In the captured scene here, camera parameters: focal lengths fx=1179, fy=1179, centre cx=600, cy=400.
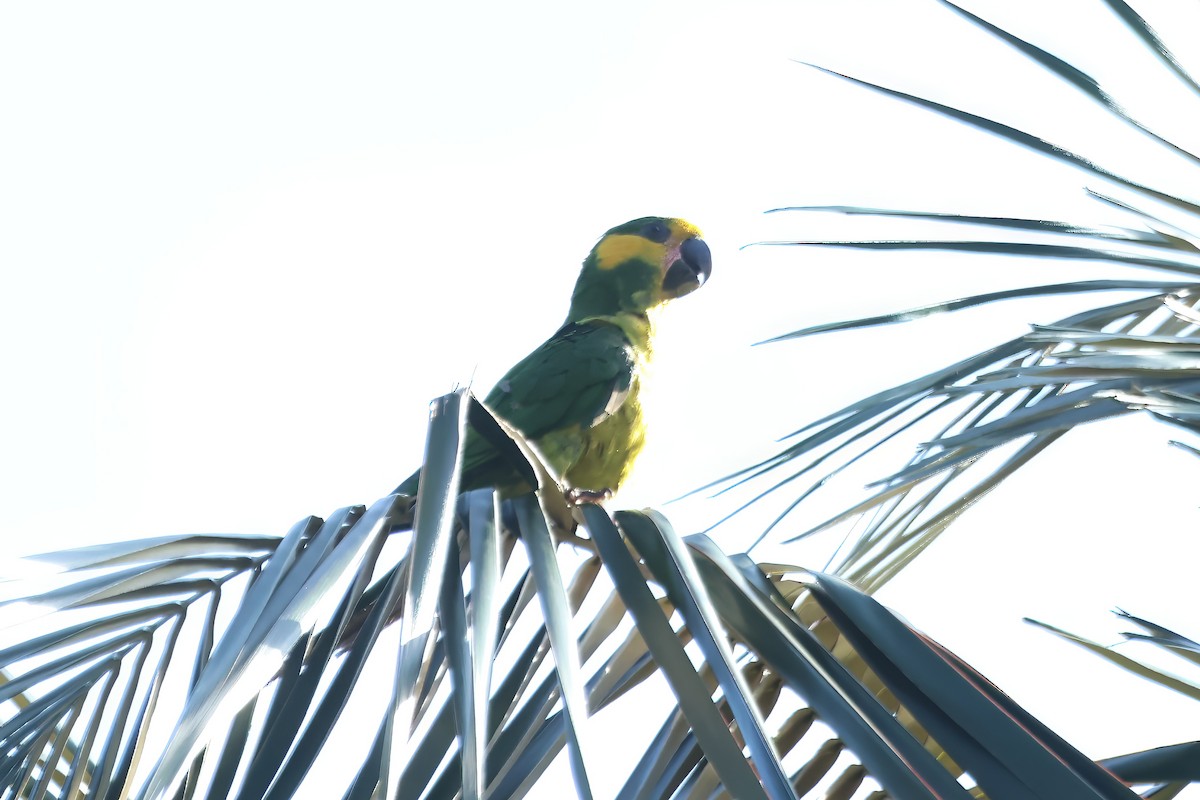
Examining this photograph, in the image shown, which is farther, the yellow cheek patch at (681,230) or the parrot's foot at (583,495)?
the yellow cheek patch at (681,230)

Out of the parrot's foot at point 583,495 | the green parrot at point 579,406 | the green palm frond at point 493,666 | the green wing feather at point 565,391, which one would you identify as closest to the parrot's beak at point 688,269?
the green parrot at point 579,406

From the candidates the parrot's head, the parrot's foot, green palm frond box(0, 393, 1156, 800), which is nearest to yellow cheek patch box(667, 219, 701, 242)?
the parrot's head

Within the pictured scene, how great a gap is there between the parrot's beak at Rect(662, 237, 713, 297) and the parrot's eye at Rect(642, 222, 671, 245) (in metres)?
0.06

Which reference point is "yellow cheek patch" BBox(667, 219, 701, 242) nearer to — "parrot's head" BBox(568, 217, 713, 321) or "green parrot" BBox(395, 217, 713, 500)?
"parrot's head" BBox(568, 217, 713, 321)

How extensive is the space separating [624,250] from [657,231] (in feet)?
0.66

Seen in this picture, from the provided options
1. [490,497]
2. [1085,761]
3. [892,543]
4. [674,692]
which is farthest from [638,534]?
[892,543]

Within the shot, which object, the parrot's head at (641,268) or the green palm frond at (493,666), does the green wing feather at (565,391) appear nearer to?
the parrot's head at (641,268)

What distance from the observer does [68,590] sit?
2.96ft

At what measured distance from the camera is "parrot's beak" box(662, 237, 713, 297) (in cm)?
388

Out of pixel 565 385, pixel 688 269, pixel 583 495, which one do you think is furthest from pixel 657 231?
pixel 583 495

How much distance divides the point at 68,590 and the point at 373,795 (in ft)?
1.01

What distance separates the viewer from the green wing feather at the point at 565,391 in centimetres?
275

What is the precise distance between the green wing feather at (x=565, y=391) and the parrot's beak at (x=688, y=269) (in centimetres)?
79

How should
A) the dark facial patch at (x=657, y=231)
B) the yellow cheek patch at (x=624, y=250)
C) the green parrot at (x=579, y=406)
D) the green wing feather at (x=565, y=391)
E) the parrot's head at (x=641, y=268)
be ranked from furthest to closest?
the dark facial patch at (x=657, y=231) → the yellow cheek patch at (x=624, y=250) → the parrot's head at (x=641, y=268) → the green wing feather at (x=565, y=391) → the green parrot at (x=579, y=406)
